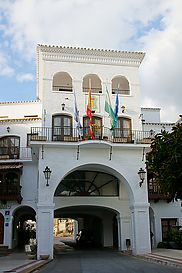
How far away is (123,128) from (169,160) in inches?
423

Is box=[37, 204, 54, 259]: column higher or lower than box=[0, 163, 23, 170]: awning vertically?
lower

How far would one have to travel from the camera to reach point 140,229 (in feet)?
68.9

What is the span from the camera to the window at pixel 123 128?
23.4 m

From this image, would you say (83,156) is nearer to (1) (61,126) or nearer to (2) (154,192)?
(1) (61,126)

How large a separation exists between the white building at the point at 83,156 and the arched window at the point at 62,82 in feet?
0.23

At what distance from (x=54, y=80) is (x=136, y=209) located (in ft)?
35.0

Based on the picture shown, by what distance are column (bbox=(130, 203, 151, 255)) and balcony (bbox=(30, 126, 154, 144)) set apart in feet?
12.8

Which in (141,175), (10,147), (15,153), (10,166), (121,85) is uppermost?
(121,85)

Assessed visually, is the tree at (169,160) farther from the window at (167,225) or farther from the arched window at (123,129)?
the window at (167,225)

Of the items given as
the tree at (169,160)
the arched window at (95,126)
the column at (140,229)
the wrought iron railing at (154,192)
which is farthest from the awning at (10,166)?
the tree at (169,160)

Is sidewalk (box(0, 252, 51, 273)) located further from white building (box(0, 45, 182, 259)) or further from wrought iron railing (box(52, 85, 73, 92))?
wrought iron railing (box(52, 85, 73, 92))

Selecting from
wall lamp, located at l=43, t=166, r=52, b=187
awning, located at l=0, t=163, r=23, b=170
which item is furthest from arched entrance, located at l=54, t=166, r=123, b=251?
wall lamp, located at l=43, t=166, r=52, b=187

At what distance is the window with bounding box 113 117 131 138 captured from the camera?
23.4 metres

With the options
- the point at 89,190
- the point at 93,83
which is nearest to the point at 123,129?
the point at 93,83
